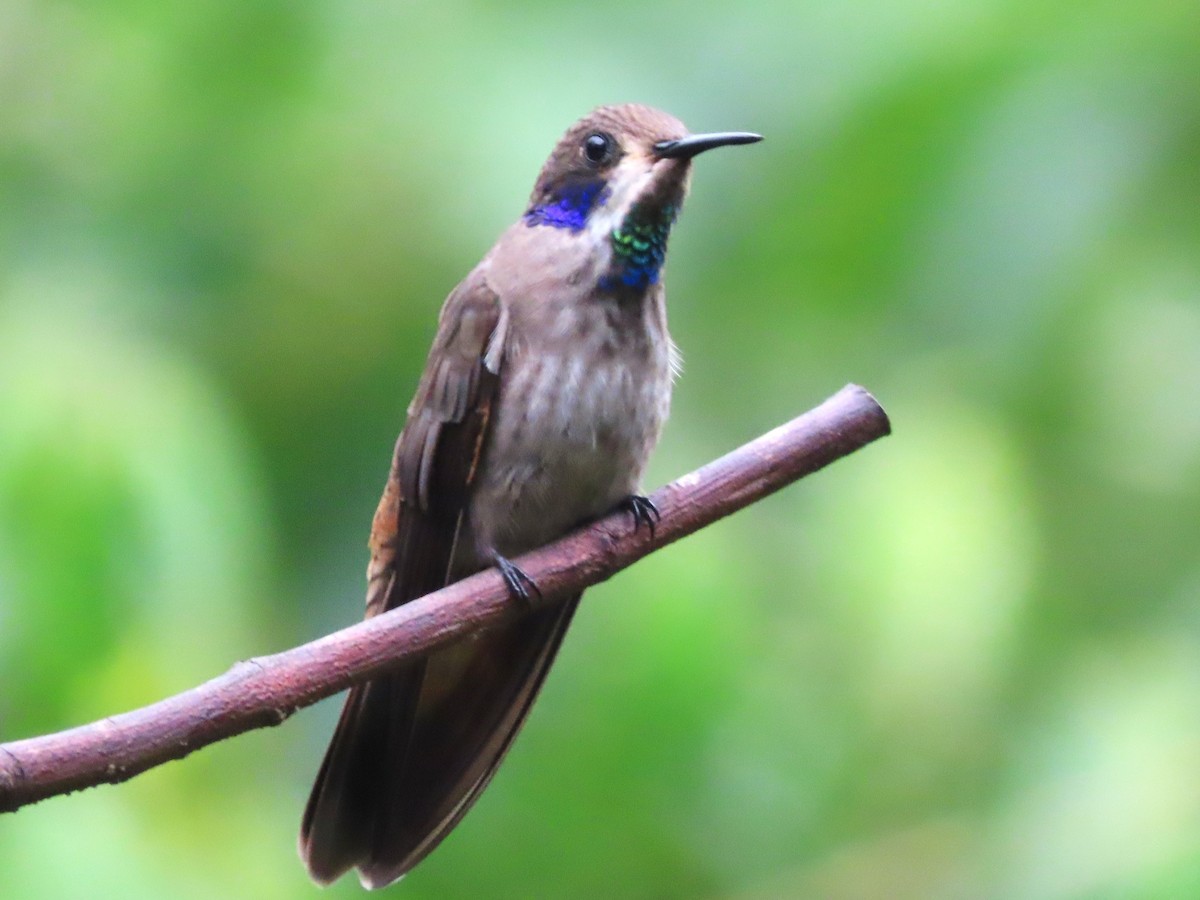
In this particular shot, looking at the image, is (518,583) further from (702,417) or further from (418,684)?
(702,417)

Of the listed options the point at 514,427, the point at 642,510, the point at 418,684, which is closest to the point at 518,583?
the point at 642,510

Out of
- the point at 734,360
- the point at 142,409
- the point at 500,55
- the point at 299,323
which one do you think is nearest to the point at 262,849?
the point at 142,409

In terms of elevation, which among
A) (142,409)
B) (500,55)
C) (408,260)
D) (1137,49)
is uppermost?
(1137,49)

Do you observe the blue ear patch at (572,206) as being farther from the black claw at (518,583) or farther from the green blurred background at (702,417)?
the black claw at (518,583)

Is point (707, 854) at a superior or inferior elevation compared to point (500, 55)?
inferior

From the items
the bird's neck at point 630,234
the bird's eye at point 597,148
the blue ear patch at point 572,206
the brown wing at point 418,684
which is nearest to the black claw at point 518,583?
the brown wing at point 418,684

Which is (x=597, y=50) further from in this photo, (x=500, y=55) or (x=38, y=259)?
(x=38, y=259)
